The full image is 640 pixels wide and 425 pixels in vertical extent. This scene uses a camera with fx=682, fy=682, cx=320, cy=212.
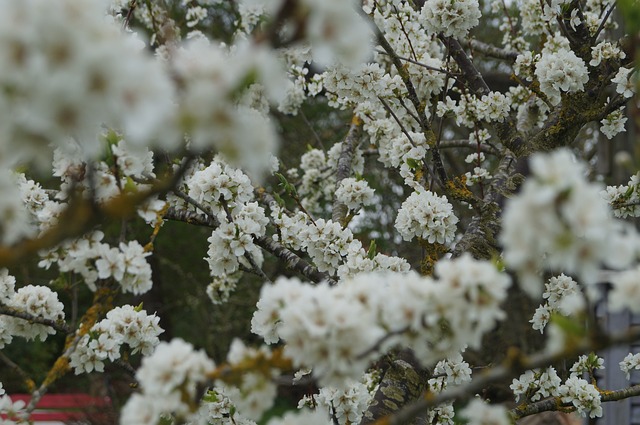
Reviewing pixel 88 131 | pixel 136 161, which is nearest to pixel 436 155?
pixel 136 161

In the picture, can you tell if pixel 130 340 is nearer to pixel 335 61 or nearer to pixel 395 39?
pixel 335 61

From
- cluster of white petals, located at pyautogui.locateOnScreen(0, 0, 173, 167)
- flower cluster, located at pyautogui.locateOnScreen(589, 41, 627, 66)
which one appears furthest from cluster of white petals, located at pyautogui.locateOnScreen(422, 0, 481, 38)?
cluster of white petals, located at pyautogui.locateOnScreen(0, 0, 173, 167)

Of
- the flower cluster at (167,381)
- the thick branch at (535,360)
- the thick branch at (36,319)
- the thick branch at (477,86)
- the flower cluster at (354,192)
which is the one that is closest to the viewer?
the thick branch at (535,360)

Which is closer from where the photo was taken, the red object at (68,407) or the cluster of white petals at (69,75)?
the cluster of white petals at (69,75)

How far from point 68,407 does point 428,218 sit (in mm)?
6672

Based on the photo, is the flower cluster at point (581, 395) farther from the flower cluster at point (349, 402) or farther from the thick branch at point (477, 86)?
the thick branch at point (477, 86)

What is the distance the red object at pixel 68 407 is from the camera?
6765mm

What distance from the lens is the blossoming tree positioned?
0.87m

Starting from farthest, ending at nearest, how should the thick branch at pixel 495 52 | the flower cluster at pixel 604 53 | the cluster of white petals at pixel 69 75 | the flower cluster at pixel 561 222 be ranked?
1. the thick branch at pixel 495 52
2. the flower cluster at pixel 604 53
3. the flower cluster at pixel 561 222
4. the cluster of white petals at pixel 69 75

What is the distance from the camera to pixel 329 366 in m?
1.15

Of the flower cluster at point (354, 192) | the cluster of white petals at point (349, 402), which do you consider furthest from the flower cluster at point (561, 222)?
the flower cluster at point (354, 192)

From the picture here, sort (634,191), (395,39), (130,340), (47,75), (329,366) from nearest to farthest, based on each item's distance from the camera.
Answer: (47,75)
(329,366)
(130,340)
(634,191)
(395,39)

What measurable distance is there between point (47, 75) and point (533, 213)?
2.15 feet

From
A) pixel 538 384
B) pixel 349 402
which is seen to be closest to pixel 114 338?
pixel 349 402
